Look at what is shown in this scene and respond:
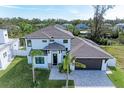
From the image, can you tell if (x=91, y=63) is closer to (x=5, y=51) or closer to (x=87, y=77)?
(x=87, y=77)

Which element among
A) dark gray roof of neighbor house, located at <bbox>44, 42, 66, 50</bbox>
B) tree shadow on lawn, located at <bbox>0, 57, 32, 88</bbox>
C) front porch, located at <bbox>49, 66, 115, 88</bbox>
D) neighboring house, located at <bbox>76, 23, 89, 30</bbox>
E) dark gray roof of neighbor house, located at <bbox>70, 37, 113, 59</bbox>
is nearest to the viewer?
tree shadow on lawn, located at <bbox>0, 57, 32, 88</bbox>

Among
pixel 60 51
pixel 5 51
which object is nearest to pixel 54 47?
pixel 60 51

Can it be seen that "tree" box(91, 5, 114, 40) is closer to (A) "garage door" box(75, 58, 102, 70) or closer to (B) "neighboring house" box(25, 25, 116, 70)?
(B) "neighboring house" box(25, 25, 116, 70)

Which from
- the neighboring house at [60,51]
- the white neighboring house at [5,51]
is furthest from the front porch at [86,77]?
the white neighboring house at [5,51]

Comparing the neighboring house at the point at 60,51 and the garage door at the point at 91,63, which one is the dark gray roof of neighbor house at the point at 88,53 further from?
the garage door at the point at 91,63

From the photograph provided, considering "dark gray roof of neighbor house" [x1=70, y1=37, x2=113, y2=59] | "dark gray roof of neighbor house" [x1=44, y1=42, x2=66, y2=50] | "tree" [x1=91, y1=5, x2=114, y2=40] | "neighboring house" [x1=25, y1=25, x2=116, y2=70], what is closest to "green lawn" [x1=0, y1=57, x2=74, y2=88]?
"neighboring house" [x1=25, y1=25, x2=116, y2=70]

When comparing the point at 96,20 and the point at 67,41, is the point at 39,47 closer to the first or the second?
the point at 67,41
